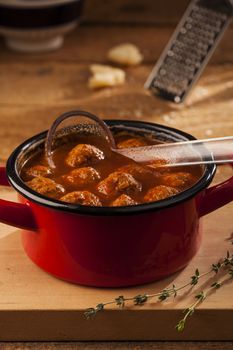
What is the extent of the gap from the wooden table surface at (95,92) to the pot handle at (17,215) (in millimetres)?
730

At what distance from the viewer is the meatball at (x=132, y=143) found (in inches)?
63.3

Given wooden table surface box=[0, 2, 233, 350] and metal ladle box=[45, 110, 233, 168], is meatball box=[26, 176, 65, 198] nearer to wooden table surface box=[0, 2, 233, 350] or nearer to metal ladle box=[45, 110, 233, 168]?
metal ladle box=[45, 110, 233, 168]

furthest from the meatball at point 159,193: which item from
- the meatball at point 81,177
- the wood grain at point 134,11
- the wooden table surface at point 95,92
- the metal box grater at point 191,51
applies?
the wood grain at point 134,11

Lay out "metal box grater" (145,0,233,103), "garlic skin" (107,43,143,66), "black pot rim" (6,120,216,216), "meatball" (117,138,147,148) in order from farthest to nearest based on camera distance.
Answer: "garlic skin" (107,43,143,66)
"metal box grater" (145,0,233,103)
"meatball" (117,138,147,148)
"black pot rim" (6,120,216,216)

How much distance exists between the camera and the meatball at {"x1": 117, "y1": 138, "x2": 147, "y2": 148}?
1608 mm

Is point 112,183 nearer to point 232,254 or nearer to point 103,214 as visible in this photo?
point 103,214

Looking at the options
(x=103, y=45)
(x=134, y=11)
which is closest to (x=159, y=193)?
(x=103, y=45)

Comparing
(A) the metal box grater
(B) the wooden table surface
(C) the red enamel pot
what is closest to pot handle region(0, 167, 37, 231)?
(C) the red enamel pot

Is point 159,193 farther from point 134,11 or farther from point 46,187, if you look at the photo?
point 134,11

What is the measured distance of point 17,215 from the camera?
56.8 inches

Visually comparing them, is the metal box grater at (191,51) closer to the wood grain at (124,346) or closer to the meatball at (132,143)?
the meatball at (132,143)

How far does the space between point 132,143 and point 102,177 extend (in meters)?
0.13

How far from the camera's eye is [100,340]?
1424mm

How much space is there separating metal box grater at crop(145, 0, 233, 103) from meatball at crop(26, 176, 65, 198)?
1.10 meters
